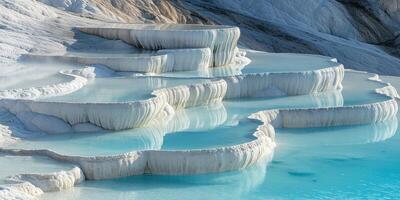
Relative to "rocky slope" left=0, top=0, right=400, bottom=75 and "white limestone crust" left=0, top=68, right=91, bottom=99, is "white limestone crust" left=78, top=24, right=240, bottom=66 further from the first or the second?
"white limestone crust" left=0, top=68, right=91, bottom=99

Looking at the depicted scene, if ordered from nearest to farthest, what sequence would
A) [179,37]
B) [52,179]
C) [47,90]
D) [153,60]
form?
[52,179]
[47,90]
[153,60]
[179,37]

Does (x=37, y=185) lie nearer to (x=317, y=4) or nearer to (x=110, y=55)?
(x=110, y=55)

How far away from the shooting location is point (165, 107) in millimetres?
11133

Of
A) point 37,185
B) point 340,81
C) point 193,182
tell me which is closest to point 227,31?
point 340,81

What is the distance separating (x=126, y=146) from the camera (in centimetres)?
965

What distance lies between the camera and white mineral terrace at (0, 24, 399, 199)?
30.2 ft

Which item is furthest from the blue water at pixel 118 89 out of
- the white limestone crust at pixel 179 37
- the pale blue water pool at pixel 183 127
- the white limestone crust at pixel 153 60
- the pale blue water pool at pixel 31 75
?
the white limestone crust at pixel 179 37

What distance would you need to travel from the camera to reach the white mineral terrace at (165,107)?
9195 millimetres

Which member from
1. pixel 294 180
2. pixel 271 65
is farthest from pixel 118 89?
pixel 271 65

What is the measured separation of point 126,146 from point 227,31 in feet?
17.1

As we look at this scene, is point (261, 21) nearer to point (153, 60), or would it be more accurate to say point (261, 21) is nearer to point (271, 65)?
point (271, 65)

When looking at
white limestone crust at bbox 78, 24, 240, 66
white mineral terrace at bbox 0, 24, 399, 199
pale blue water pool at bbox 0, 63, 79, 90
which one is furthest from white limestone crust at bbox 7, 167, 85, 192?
white limestone crust at bbox 78, 24, 240, 66

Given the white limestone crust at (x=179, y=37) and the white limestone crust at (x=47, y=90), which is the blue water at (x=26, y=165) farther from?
the white limestone crust at (x=179, y=37)

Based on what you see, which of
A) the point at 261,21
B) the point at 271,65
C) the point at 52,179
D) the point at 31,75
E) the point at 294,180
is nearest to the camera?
the point at 52,179
